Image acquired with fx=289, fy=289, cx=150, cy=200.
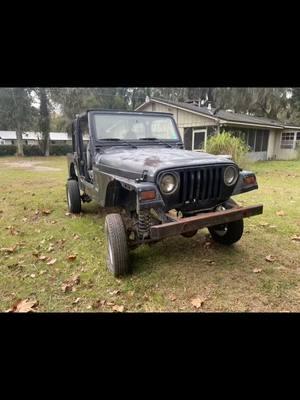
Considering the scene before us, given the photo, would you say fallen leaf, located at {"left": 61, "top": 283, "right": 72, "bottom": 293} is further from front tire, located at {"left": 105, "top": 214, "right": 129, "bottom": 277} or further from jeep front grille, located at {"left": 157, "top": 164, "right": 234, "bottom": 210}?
jeep front grille, located at {"left": 157, "top": 164, "right": 234, "bottom": 210}

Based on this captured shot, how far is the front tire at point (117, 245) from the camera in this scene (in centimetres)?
335

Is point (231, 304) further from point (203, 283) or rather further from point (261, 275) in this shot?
point (261, 275)

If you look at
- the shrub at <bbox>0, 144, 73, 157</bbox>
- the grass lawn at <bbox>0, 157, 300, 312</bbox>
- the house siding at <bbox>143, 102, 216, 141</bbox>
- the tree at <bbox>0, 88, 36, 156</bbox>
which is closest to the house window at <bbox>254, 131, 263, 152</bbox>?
the house siding at <bbox>143, 102, 216, 141</bbox>

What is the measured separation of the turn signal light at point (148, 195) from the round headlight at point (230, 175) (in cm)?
98

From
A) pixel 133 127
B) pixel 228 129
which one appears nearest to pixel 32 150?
pixel 228 129

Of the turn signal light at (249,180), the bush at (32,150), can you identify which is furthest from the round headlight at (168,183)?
the bush at (32,150)

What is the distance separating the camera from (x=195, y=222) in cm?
296

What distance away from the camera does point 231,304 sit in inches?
116

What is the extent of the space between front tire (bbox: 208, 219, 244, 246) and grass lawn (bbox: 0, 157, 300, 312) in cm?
12

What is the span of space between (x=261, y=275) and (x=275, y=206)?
12.2ft

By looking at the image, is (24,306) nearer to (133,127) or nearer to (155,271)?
(155,271)

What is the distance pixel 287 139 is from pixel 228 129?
9116mm

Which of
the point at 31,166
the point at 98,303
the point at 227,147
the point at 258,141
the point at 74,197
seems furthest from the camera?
the point at 258,141

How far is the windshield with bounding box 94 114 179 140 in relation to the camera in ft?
15.6
